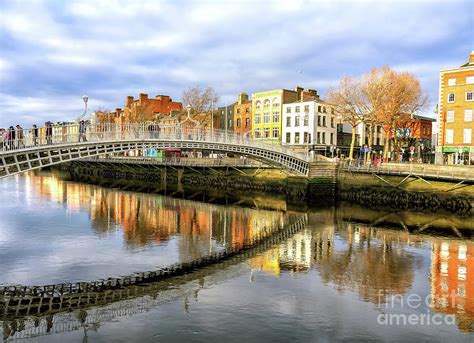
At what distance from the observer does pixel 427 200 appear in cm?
3428

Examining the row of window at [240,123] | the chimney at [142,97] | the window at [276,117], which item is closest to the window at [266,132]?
the window at [276,117]

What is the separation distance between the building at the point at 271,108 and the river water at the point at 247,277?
111 ft

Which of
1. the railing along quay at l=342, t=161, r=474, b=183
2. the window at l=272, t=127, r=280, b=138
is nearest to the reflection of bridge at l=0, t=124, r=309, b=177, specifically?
the railing along quay at l=342, t=161, r=474, b=183

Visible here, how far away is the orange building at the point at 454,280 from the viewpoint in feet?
41.4

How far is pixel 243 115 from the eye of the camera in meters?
67.9

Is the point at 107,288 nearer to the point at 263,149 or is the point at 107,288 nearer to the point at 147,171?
the point at 263,149

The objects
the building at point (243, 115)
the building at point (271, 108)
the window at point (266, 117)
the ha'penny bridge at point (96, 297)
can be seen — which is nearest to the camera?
the ha'penny bridge at point (96, 297)

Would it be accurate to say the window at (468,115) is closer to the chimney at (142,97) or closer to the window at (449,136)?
the window at (449,136)

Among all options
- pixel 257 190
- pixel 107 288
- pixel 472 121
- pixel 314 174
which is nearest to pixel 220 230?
pixel 107 288

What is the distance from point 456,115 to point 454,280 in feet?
110

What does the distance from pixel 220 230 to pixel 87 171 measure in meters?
53.5

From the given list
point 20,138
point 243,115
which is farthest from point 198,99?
point 20,138

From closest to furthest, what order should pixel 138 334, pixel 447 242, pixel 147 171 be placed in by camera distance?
pixel 138 334
pixel 447 242
pixel 147 171

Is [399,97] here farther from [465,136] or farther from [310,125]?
[310,125]
